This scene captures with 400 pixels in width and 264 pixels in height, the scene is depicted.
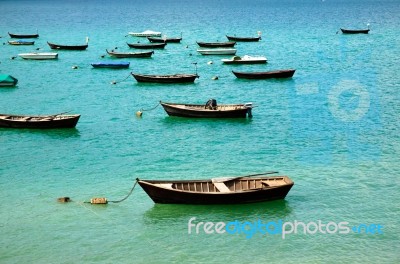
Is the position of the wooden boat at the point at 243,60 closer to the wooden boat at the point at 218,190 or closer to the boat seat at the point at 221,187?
the wooden boat at the point at 218,190

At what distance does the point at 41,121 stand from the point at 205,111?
12586mm

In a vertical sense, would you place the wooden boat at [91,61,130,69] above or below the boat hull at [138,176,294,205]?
above

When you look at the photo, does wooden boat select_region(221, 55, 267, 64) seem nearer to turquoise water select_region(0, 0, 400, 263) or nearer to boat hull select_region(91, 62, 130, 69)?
turquoise water select_region(0, 0, 400, 263)

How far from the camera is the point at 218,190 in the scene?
3005cm

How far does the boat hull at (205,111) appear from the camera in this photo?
153 ft

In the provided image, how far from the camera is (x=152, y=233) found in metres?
28.1

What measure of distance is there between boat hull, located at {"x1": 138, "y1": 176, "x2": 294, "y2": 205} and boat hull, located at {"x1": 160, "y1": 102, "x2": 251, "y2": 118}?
56.2 feet

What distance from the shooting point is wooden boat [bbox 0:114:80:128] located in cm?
4403

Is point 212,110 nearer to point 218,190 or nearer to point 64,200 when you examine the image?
point 218,190

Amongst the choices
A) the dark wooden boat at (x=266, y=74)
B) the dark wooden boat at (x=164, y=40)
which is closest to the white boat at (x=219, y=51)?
the dark wooden boat at (x=164, y=40)

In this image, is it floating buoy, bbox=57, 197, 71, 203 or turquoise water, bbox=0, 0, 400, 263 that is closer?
turquoise water, bbox=0, 0, 400, 263

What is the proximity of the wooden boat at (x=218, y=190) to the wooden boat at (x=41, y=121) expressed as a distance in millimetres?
16528
